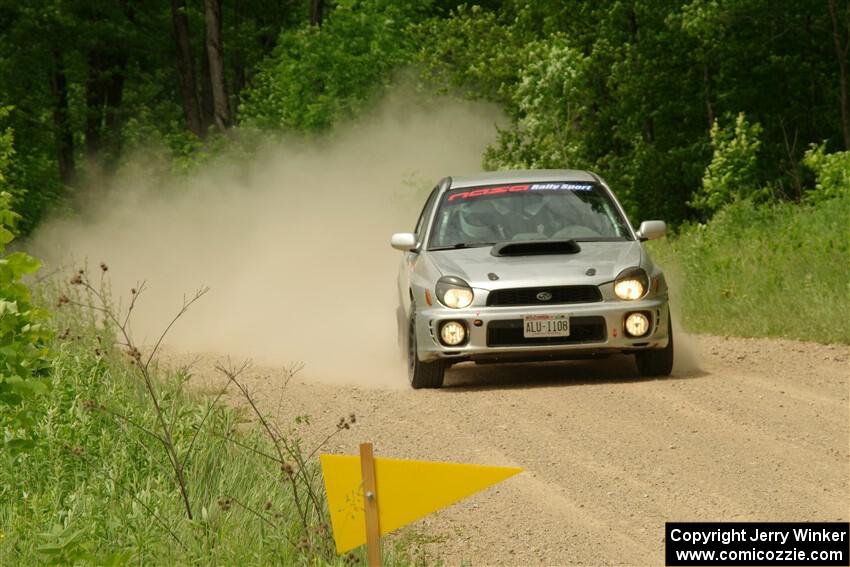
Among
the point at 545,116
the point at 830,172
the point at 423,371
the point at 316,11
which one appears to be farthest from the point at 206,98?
the point at 423,371

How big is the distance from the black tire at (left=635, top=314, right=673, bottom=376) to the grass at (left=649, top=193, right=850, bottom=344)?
9.38 ft

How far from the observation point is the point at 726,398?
38.8 feet

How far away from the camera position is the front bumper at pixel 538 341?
12.5m

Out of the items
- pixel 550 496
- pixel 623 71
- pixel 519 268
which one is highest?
pixel 623 71

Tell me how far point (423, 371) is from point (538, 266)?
4.09ft

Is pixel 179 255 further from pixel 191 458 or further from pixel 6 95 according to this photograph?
pixel 191 458

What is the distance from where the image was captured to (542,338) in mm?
12508

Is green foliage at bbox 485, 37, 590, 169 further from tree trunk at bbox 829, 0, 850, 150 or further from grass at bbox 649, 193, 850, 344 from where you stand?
tree trunk at bbox 829, 0, 850, 150

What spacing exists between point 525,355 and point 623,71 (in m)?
20.0

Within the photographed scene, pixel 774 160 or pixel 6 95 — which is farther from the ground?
pixel 6 95

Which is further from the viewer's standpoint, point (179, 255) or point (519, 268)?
point (179, 255)

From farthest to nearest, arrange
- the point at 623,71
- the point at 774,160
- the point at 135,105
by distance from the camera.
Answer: the point at 135,105
the point at 774,160
the point at 623,71

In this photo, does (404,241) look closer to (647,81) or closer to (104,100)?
(647,81)

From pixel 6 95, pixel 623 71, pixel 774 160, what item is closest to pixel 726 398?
pixel 623 71
